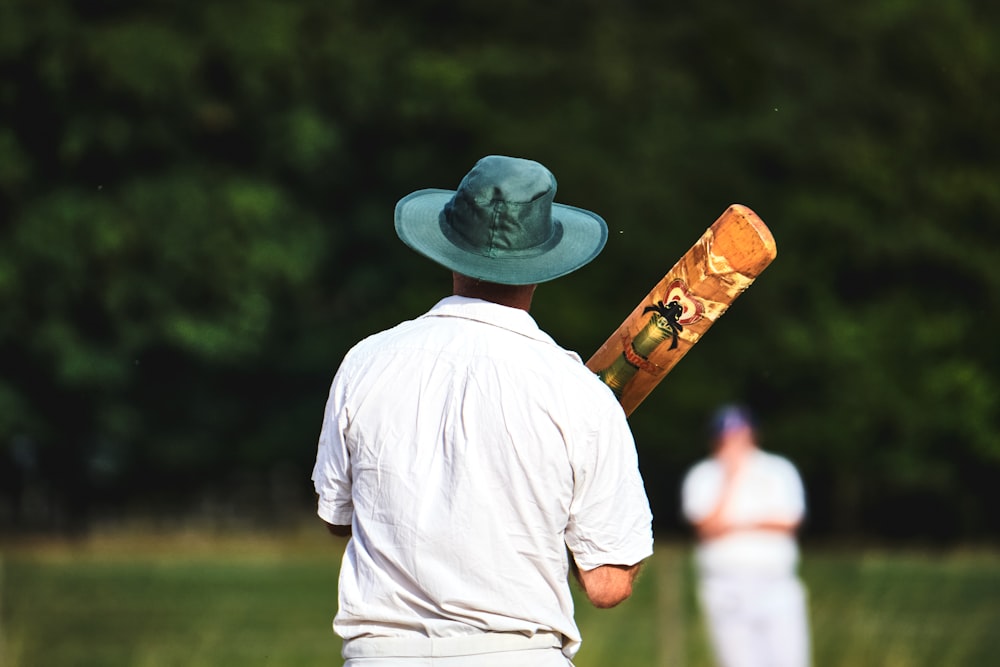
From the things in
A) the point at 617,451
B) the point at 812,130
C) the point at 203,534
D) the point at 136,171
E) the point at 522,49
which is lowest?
the point at 617,451

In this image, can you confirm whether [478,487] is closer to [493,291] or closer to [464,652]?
[464,652]

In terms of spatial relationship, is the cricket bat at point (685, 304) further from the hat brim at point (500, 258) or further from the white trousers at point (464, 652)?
the white trousers at point (464, 652)

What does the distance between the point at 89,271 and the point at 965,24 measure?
49.1 ft

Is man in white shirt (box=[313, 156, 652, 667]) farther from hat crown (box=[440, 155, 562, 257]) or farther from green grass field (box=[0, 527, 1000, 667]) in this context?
green grass field (box=[0, 527, 1000, 667])

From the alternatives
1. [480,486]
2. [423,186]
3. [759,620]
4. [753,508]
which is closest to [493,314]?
[480,486]

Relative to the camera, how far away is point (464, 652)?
284cm

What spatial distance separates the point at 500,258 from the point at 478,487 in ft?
1.52

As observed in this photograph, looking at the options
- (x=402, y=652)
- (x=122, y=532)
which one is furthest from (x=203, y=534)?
(x=402, y=652)

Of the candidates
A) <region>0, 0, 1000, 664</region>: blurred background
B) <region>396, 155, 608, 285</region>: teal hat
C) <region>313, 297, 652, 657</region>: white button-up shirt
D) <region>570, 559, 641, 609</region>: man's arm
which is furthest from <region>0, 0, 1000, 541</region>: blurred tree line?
<region>570, 559, 641, 609</region>: man's arm

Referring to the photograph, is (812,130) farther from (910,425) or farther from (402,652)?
(402,652)

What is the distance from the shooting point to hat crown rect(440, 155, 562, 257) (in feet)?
10.2

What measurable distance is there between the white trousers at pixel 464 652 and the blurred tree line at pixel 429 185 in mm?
21878

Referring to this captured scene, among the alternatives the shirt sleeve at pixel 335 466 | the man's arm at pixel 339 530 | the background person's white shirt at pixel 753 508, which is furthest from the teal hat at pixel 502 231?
the background person's white shirt at pixel 753 508

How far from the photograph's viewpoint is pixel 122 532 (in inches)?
1225
